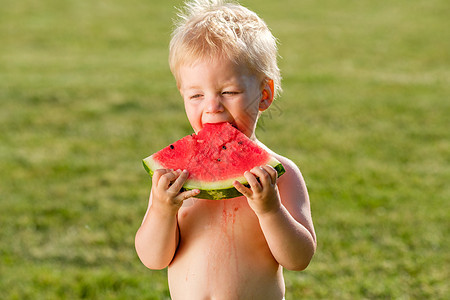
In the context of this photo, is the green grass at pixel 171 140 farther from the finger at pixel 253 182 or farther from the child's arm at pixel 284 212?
the finger at pixel 253 182

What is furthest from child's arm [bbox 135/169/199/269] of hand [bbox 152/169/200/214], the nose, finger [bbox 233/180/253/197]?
the nose

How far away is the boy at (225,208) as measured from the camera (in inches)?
83.5

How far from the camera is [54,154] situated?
6.74 meters

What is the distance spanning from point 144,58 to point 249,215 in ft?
32.8

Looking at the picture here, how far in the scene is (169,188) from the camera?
204 cm

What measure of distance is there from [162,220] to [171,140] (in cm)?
504

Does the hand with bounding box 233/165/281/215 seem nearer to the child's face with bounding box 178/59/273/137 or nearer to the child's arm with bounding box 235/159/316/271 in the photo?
the child's arm with bounding box 235/159/316/271

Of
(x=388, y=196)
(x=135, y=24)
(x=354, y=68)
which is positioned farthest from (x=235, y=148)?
(x=135, y=24)

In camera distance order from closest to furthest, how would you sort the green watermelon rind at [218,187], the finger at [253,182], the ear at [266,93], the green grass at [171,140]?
1. the finger at [253,182]
2. the green watermelon rind at [218,187]
3. the ear at [266,93]
4. the green grass at [171,140]

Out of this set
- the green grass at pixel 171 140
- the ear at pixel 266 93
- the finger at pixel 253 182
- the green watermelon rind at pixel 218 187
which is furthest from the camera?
the green grass at pixel 171 140

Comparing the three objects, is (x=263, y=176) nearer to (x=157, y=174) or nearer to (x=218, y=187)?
(x=218, y=187)

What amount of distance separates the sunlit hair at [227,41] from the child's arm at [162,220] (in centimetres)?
44

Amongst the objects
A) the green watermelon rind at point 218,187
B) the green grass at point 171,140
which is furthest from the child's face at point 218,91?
the green grass at point 171,140

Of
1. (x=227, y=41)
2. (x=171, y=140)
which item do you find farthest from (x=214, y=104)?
(x=171, y=140)
